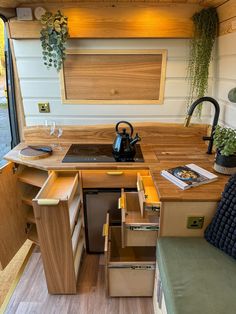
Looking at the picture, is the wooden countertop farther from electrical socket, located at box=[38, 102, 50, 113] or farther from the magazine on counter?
electrical socket, located at box=[38, 102, 50, 113]

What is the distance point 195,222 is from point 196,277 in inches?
11.7

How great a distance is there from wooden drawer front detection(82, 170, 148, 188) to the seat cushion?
2.00ft

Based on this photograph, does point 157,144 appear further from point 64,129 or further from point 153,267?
point 153,267

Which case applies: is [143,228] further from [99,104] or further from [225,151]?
[99,104]

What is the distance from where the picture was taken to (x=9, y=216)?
5.60 ft

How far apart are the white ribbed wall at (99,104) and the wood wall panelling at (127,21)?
8 centimetres

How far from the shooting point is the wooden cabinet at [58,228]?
1.31 metres

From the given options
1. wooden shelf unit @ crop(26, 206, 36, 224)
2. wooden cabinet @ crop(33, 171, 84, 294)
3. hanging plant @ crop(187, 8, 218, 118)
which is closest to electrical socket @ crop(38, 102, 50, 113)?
wooden cabinet @ crop(33, 171, 84, 294)

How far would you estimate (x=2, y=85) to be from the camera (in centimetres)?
209

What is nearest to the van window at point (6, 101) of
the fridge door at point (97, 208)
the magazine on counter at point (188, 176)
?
the fridge door at point (97, 208)

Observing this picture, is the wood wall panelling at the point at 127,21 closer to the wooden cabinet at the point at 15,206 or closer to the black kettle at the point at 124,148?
the black kettle at the point at 124,148

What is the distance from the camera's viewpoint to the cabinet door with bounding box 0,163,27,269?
64.5 inches

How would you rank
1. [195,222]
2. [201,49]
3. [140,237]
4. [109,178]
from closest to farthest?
[195,222] < [140,237] < [109,178] < [201,49]

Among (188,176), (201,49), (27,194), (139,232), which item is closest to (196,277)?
(139,232)
